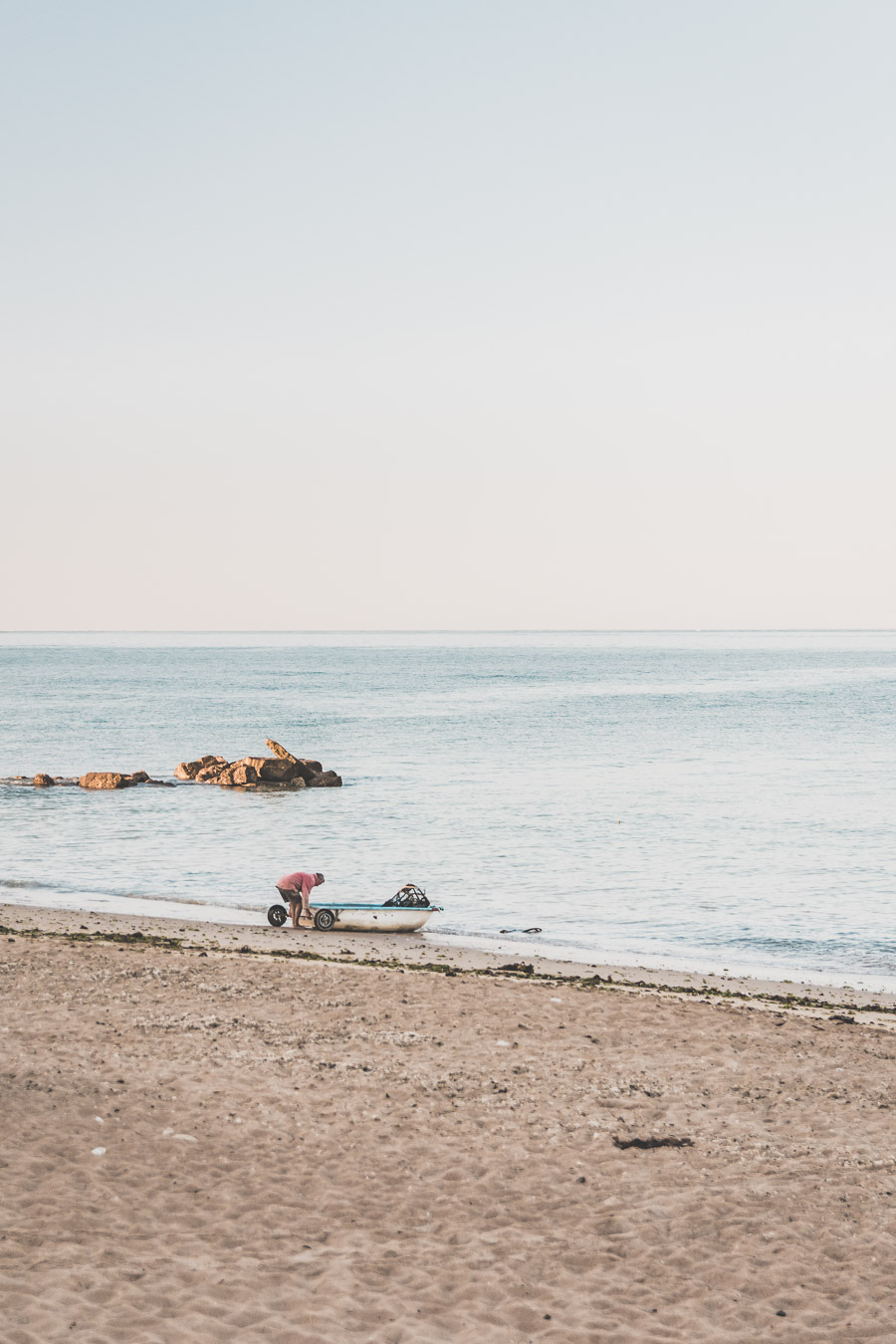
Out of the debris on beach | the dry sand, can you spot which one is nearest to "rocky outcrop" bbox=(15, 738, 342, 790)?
the dry sand

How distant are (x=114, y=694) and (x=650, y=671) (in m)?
103

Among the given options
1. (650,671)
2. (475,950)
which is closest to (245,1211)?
(475,950)

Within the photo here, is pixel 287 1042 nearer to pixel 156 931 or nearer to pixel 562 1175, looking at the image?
pixel 562 1175

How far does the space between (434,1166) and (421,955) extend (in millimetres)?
9474

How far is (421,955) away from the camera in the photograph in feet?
63.7

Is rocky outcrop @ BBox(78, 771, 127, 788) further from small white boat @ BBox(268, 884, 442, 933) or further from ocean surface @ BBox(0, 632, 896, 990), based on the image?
small white boat @ BBox(268, 884, 442, 933)

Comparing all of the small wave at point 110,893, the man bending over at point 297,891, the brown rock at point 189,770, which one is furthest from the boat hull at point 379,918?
the brown rock at point 189,770

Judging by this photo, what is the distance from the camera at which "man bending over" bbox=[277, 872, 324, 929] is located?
70.3ft

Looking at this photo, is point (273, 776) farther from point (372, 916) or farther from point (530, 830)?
point (372, 916)

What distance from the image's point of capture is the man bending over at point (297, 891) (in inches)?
844

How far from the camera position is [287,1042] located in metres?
13.2

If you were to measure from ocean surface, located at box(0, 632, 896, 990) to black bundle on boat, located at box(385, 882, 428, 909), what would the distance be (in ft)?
3.64

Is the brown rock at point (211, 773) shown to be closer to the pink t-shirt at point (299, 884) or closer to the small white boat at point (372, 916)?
the pink t-shirt at point (299, 884)

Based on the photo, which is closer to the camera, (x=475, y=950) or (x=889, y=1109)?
(x=889, y=1109)
